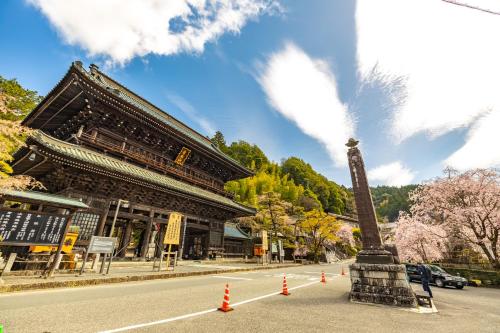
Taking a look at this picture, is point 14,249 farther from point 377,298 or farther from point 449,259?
point 449,259

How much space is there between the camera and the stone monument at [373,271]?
6674mm

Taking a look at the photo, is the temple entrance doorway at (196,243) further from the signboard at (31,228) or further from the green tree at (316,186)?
the green tree at (316,186)

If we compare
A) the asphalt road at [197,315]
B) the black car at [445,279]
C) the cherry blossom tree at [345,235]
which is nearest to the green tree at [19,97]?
the asphalt road at [197,315]

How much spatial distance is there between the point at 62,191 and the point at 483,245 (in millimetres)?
28136

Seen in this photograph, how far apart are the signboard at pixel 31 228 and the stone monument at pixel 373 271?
10.4m

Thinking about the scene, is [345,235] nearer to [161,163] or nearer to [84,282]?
[161,163]

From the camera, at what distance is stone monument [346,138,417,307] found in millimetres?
6674

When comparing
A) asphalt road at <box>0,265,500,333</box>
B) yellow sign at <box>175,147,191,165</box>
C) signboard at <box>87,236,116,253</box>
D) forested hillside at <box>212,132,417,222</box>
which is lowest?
asphalt road at <box>0,265,500,333</box>

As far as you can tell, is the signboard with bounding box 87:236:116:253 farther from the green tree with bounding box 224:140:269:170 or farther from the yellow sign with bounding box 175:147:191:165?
the green tree with bounding box 224:140:269:170

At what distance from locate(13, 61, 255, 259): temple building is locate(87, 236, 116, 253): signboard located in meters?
2.07

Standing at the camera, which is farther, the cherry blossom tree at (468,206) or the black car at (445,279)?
the cherry blossom tree at (468,206)

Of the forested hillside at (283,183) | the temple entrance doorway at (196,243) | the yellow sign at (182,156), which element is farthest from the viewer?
the forested hillside at (283,183)

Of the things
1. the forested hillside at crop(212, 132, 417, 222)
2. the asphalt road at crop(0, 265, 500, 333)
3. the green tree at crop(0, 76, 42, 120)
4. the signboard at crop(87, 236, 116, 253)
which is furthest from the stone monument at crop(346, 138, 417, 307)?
the forested hillside at crop(212, 132, 417, 222)

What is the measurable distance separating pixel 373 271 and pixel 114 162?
13.7 m
